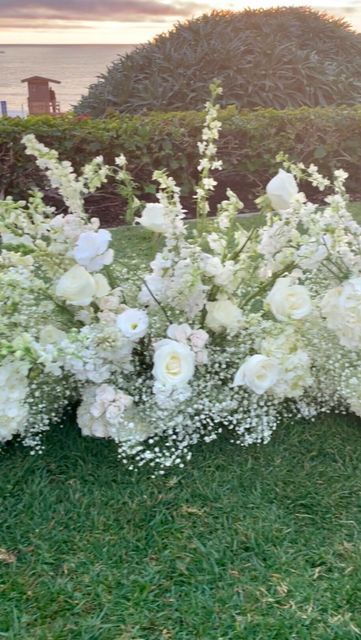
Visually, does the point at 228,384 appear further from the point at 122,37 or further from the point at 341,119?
the point at 122,37

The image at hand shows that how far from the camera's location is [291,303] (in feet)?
7.76

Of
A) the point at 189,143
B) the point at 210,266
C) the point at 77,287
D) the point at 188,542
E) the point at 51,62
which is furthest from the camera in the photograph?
the point at 51,62

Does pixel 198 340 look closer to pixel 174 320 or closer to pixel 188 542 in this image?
pixel 174 320

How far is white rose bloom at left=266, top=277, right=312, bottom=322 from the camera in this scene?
2363 mm

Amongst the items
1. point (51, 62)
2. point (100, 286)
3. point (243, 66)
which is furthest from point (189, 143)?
point (51, 62)

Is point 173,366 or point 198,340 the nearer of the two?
point 173,366

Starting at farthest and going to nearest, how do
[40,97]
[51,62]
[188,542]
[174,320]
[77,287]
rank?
[51,62], [40,97], [174,320], [77,287], [188,542]

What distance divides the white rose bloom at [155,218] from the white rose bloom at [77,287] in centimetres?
29

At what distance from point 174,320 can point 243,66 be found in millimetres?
6069

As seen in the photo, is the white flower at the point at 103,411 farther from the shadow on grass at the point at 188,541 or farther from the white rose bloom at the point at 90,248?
the white rose bloom at the point at 90,248

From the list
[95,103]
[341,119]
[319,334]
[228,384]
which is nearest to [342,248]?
[319,334]

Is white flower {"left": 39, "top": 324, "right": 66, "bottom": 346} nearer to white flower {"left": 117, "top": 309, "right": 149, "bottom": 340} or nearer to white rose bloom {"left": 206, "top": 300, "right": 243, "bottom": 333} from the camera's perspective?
white flower {"left": 117, "top": 309, "right": 149, "bottom": 340}

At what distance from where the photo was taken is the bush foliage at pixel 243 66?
7922 mm

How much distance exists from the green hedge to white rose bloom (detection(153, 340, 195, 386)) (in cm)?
383
